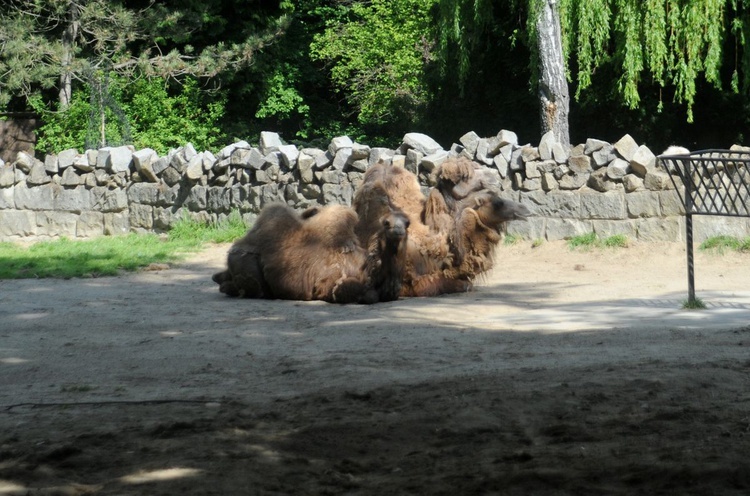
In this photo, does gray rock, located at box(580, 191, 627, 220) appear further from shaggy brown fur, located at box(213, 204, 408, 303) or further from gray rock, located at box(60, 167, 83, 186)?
gray rock, located at box(60, 167, 83, 186)

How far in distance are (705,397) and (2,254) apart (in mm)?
11764

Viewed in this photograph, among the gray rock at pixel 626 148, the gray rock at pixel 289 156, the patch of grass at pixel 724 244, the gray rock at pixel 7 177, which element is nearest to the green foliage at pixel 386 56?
the gray rock at pixel 289 156

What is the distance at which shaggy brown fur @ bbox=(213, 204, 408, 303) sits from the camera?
9.27 metres

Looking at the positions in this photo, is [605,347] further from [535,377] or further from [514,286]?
[514,286]

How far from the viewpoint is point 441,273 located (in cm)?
984

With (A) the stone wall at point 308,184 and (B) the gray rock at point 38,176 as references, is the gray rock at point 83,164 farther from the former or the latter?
(B) the gray rock at point 38,176

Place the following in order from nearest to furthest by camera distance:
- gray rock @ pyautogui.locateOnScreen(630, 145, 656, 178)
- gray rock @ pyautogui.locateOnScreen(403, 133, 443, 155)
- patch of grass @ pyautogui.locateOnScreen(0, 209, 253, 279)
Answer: patch of grass @ pyautogui.locateOnScreen(0, 209, 253, 279)
gray rock @ pyautogui.locateOnScreen(630, 145, 656, 178)
gray rock @ pyautogui.locateOnScreen(403, 133, 443, 155)

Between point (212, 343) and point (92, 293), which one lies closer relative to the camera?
point (212, 343)

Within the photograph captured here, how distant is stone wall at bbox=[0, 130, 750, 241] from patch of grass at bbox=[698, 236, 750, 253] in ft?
→ 0.53

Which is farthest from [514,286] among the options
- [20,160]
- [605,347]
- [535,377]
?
[20,160]

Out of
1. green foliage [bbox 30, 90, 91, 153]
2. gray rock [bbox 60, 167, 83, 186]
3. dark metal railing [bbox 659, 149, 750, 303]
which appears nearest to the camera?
dark metal railing [bbox 659, 149, 750, 303]

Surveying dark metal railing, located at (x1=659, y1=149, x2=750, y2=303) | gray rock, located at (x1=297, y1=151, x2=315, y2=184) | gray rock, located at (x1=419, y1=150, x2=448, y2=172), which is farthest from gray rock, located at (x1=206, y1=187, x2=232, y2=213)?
dark metal railing, located at (x1=659, y1=149, x2=750, y2=303)

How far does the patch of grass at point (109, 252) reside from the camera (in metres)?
11.8

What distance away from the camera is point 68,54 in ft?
75.4
